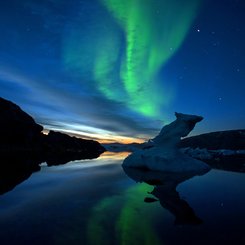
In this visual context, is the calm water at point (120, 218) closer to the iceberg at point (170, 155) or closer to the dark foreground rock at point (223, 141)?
the iceberg at point (170, 155)

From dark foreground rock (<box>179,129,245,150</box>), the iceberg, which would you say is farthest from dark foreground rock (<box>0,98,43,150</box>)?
dark foreground rock (<box>179,129,245,150</box>)

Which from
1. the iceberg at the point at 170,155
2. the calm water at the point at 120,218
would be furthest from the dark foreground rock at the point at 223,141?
the calm water at the point at 120,218

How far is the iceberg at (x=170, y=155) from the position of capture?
80.3 feet

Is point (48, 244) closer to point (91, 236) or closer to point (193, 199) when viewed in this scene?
point (91, 236)

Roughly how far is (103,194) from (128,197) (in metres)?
1.46

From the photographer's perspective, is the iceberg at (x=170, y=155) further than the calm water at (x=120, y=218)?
Yes

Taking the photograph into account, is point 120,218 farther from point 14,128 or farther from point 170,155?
point 14,128

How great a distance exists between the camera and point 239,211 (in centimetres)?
915

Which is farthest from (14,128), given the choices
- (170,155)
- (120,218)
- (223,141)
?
(223,141)

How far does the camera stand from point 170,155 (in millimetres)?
24750

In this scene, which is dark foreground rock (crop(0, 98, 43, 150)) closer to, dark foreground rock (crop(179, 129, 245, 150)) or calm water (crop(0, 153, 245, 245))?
calm water (crop(0, 153, 245, 245))

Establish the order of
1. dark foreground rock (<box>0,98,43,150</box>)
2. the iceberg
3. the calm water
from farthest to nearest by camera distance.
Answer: dark foreground rock (<box>0,98,43,150</box>) < the iceberg < the calm water

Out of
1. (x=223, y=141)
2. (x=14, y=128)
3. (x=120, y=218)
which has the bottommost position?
(x=120, y=218)

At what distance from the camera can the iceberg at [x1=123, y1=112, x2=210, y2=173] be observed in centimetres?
2447
